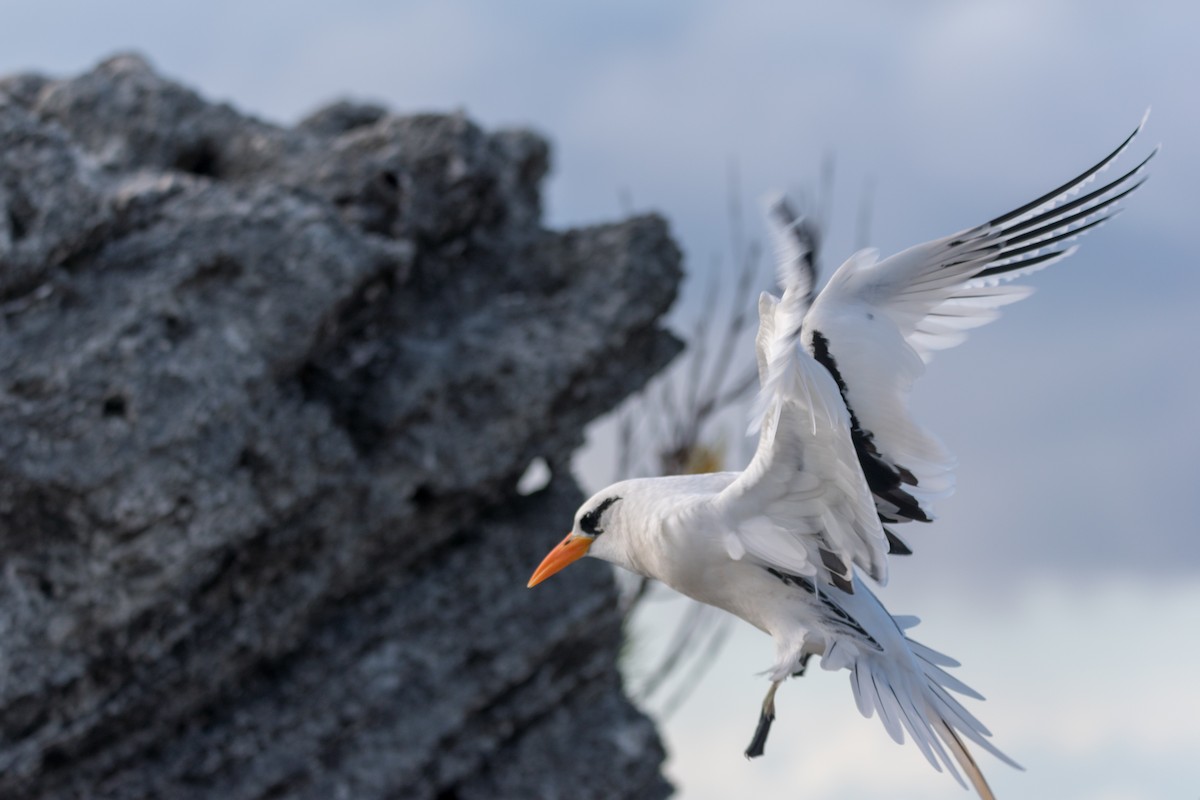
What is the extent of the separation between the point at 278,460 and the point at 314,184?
1.28 metres

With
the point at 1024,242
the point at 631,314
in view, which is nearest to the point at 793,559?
the point at 1024,242

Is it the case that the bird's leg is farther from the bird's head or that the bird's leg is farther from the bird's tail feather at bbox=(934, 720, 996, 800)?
the bird's head

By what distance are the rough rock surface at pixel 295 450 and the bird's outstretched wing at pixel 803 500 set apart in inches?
95.2

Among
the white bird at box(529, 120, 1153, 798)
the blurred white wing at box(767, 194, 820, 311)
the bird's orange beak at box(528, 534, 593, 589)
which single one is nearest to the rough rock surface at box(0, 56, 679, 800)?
the bird's orange beak at box(528, 534, 593, 589)

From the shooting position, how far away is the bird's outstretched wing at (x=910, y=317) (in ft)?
8.85

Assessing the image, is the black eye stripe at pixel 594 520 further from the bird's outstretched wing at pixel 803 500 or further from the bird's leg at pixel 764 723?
the bird's leg at pixel 764 723

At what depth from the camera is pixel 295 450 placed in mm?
Answer: 4723

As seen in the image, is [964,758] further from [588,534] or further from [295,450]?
[295,450]

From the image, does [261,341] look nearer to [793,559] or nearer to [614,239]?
[614,239]

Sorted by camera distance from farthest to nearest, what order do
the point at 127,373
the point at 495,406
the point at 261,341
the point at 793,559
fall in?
the point at 495,406
the point at 261,341
the point at 127,373
the point at 793,559

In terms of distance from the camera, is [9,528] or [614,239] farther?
[614,239]

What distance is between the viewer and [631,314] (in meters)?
5.47

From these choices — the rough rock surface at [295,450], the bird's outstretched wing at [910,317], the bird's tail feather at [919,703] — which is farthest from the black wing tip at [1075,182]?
the rough rock surface at [295,450]

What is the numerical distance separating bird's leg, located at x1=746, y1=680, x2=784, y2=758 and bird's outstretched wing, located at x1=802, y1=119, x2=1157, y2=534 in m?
0.53
